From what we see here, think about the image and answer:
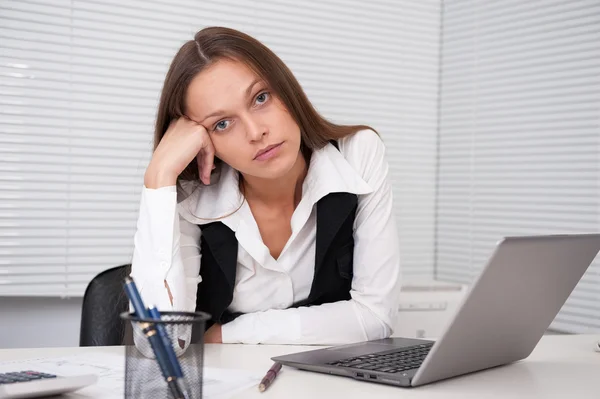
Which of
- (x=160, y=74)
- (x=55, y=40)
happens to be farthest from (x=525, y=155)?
(x=55, y=40)

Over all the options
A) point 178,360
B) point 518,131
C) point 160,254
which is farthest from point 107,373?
point 518,131

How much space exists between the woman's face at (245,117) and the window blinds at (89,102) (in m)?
1.10

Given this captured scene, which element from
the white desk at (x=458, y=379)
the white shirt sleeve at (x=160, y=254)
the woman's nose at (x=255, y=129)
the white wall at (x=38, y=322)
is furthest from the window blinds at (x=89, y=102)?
the white desk at (x=458, y=379)

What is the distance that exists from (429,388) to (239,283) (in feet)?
2.94

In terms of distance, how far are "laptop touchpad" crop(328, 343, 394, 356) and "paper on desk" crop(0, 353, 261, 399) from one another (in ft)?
0.69

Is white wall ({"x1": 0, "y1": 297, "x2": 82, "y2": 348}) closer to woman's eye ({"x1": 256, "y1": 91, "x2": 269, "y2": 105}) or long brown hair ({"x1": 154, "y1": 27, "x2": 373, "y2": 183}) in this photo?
long brown hair ({"x1": 154, "y1": 27, "x2": 373, "y2": 183})

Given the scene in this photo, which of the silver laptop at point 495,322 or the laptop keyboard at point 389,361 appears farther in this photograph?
the laptop keyboard at point 389,361

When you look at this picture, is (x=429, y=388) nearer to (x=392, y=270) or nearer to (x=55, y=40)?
(x=392, y=270)

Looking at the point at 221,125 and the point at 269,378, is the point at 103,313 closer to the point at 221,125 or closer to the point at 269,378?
the point at 221,125

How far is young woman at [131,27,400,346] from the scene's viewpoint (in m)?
1.60

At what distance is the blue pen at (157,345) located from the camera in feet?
2.42

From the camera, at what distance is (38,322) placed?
8.67 ft

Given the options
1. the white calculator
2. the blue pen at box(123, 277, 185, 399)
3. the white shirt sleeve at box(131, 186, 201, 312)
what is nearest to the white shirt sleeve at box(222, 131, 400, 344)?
the white shirt sleeve at box(131, 186, 201, 312)

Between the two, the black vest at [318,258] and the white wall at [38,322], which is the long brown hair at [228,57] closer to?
the black vest at [318,258]
